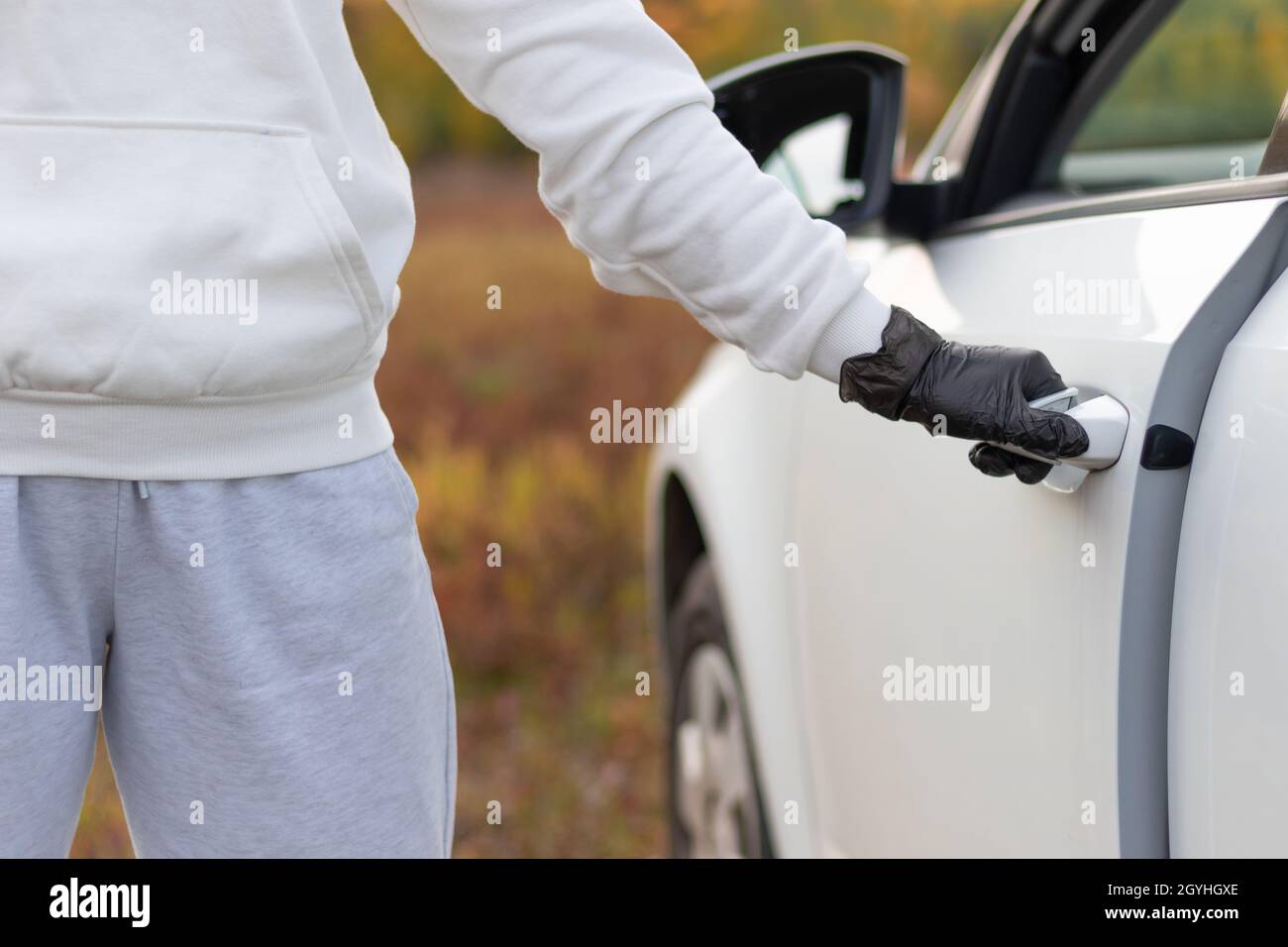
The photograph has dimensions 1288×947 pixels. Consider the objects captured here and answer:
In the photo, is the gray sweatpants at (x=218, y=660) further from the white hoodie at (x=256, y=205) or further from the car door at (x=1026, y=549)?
the car door at (x=1026, y=549)

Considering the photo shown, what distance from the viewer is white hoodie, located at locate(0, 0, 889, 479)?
1121 millimetres

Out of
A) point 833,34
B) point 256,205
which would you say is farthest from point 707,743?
point 833,34

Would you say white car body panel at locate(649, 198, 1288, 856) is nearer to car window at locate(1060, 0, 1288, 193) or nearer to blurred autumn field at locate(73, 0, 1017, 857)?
car window at locate(1060, 0, 1288, 193)

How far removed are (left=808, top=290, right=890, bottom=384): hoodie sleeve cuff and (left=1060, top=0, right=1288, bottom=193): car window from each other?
92 centimetres

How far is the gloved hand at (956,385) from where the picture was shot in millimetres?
1267

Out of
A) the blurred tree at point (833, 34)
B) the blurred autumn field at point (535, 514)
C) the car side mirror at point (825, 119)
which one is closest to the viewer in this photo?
the car side mirror at point (825, 119)

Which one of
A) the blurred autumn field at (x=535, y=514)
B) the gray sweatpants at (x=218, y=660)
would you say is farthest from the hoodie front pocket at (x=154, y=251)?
the blurred autumn field at (x=535, y=514)

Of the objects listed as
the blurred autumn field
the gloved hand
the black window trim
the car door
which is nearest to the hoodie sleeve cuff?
the gloved hand

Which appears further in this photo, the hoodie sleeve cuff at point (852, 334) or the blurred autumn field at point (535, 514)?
the blurred autumn field at point (535, 514)

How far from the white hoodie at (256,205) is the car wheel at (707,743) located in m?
1.25

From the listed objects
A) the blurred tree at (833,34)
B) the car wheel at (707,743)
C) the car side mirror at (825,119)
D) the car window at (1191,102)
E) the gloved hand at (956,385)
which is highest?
the blurred tree at (833,34)

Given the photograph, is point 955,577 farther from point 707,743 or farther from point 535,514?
point 535,514
